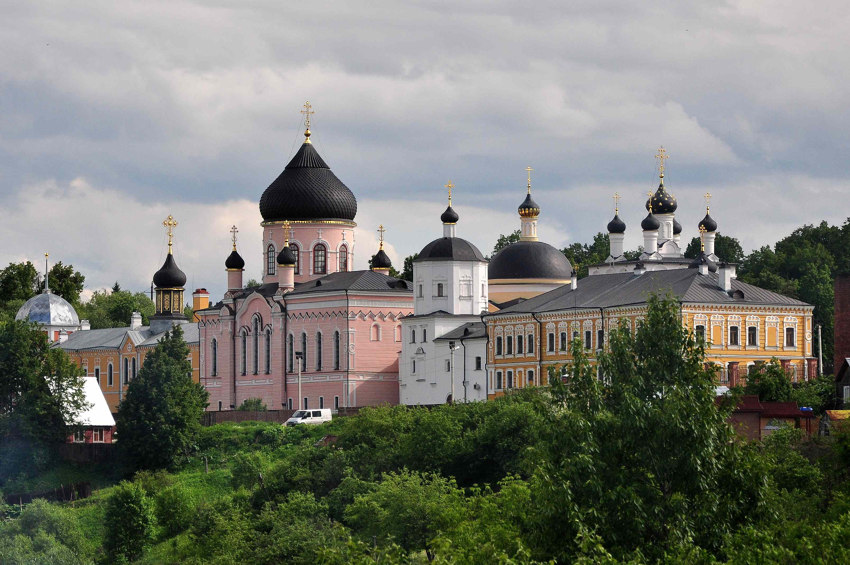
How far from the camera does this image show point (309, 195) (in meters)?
90.8

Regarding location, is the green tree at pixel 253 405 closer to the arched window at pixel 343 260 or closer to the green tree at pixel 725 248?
the arched window at pixel 343 260

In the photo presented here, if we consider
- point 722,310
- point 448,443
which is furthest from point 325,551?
point 722,310

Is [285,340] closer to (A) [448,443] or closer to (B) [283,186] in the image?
(B) [283,186]

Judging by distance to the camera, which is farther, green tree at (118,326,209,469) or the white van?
the white van

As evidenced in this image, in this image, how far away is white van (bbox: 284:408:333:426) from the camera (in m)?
76.1

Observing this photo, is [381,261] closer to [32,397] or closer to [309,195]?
[309,195]

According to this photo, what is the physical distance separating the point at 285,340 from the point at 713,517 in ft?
179

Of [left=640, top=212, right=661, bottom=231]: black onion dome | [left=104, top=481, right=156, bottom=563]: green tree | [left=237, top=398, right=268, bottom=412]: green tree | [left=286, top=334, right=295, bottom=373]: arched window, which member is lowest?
[left=104, top=481, right=156, bottom=563]: green tree

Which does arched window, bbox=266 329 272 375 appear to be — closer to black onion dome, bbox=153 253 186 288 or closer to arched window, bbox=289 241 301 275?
arched window, bbox=289 241 301 275

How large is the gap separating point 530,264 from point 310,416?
15991 mm

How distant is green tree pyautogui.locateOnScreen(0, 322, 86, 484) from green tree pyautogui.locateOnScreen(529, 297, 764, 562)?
4353cm

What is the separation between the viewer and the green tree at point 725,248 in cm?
10119

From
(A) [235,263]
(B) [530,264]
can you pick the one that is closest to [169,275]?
(A) [235,263]

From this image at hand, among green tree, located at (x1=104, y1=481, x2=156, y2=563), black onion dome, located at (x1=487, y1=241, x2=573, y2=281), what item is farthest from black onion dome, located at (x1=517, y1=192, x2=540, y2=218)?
green tree, located at (x1=104, y1=481, x2=156, y2=563)
